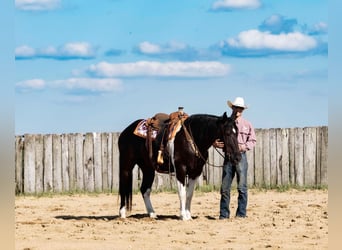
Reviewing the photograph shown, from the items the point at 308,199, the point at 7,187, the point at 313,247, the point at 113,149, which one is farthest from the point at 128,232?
the point at 113,149

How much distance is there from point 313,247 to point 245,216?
324 centimetres

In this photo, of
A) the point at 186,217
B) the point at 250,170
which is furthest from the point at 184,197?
the point at 250,170

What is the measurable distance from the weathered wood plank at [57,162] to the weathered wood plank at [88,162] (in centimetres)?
68

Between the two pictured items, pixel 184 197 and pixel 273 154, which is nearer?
pixel 184 197

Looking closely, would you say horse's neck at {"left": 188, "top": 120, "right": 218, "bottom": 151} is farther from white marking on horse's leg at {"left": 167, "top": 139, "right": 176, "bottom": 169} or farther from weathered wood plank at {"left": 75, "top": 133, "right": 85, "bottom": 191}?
weathered wood plank at {"left": 75, "top": 133, "right": 85, "bottom": 191}

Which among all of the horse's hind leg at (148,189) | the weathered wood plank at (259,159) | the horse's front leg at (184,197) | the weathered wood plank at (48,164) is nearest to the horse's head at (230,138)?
the horse's front leg at (184,197)

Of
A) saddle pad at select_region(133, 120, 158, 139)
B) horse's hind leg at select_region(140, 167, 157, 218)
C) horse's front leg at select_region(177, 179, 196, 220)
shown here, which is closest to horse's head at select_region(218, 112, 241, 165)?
horse's front leg at select_region(177, 179, 196, 220)

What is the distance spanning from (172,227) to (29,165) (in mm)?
9628

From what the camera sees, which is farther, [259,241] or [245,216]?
[245,216]

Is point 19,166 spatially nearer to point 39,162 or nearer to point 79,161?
point 39,162

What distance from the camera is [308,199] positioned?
57.3 feet

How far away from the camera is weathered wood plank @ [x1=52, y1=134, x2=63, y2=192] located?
2089cm

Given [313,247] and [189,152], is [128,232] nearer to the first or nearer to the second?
[189,152]

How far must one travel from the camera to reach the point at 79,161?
20.9 metres
